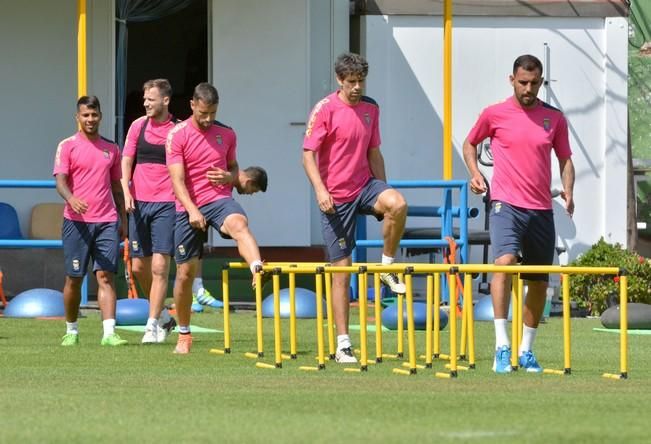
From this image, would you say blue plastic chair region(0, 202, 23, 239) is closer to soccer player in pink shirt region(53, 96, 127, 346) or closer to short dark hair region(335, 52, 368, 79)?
soccer player in pink shirt region(53, 96, 127, 346)

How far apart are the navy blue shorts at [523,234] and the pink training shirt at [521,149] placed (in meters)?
0.06

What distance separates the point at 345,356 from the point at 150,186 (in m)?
3.00

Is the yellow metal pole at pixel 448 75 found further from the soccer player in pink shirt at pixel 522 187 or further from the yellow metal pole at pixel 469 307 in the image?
the yellow metal pole at pixel 469 307

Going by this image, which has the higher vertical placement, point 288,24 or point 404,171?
point 288,24

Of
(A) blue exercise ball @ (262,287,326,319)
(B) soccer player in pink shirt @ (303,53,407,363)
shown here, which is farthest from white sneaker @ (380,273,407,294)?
(A) blue exercise ball @ (262,287,326,319)

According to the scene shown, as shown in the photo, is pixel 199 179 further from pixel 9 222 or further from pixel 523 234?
pixel 9 222

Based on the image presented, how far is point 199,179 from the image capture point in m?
12.3

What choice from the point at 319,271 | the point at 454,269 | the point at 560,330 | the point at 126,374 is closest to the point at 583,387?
the point at 454,269

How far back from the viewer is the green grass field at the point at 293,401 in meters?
7.36

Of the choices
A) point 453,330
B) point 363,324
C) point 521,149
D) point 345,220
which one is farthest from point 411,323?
point 345,220

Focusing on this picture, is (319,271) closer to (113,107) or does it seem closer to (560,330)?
(560,330)

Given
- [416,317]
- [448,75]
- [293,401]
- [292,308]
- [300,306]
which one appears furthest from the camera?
[448,75]

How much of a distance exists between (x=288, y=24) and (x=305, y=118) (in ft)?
3.65

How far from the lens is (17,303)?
55.1ft
